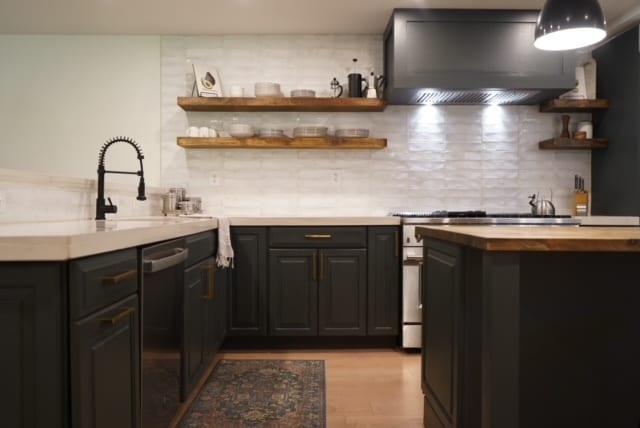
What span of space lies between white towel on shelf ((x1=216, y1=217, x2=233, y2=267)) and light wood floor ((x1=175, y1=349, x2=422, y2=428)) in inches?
28.2

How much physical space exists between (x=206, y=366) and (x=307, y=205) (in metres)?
1.67

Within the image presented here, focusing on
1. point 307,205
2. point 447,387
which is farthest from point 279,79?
point 447,387

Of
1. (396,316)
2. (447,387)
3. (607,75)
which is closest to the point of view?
(447,387)

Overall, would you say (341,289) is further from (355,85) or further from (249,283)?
(355,85)

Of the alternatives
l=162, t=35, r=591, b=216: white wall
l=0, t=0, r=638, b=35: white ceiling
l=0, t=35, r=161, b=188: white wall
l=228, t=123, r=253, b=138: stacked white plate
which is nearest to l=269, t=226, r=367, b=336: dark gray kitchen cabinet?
l=162, t=35, r=591, b=216: white wall

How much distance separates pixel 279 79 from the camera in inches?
147

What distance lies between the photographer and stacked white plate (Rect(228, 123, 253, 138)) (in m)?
3.49

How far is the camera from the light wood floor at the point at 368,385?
2.12 m

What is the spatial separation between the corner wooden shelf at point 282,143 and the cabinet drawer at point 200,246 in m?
0.96

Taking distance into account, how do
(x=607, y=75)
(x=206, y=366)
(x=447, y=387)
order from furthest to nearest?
(x=607, y=75) → (x=206, y=366) → (x=447, y=387)

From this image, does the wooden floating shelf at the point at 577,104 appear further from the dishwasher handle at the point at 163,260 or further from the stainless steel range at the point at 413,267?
the dishwasher handle at the point at 163,260

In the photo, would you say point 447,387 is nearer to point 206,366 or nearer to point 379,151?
point 206,366

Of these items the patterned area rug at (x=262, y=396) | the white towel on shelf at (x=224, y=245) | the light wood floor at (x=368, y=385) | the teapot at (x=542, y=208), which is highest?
the teapot at (x=542, y=208)

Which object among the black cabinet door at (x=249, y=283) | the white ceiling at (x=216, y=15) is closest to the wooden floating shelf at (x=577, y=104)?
the white ceiling at (x=216, y=15)
